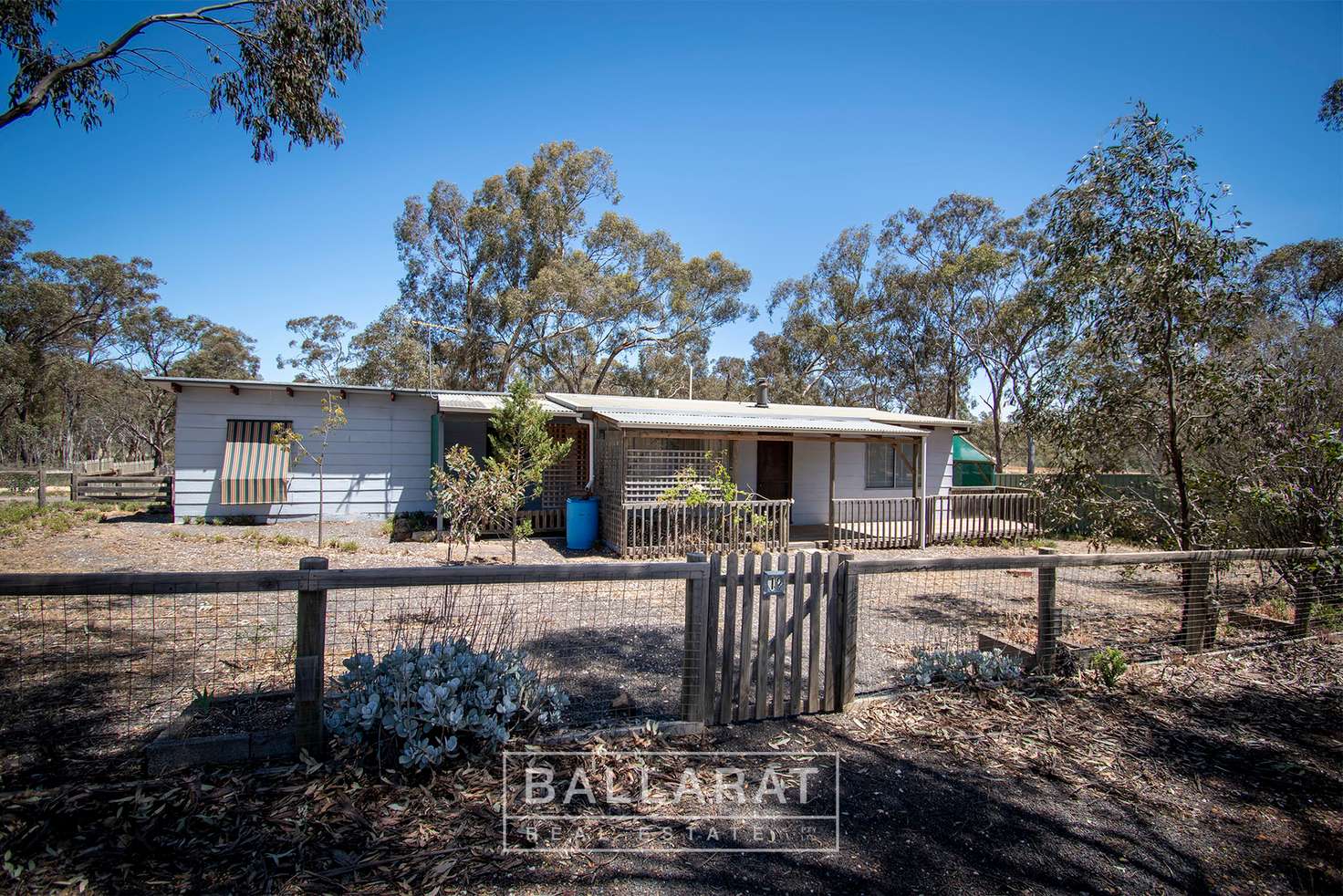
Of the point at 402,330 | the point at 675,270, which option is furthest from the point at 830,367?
the point at 402,330

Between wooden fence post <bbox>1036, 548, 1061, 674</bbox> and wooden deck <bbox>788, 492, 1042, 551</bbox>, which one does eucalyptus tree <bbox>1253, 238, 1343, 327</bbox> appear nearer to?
wooden deck <bbox>788, 492, 1042, 551</bbox>

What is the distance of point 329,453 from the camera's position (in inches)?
559

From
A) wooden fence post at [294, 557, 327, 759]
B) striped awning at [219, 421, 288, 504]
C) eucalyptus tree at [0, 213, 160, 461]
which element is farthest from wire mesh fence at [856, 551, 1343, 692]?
eucalyptus tree at [0, 213, 160, 461]

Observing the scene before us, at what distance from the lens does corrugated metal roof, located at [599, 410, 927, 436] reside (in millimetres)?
11641

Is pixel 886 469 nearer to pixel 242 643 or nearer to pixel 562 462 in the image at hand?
pixel 562 462

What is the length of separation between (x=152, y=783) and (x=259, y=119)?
7.60 meters

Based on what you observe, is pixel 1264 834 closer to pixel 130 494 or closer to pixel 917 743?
pixel 917 743

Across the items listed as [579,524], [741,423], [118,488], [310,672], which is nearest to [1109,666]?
[310,672]

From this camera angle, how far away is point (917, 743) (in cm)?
371

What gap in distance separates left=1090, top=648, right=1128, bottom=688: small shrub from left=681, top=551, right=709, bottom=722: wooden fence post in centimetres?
319

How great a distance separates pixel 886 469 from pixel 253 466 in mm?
15073

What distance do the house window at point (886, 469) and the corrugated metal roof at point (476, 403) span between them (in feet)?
26.0

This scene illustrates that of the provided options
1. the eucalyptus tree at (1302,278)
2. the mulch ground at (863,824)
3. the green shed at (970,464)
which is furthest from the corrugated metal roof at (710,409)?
the eucalyptus tree at (1302,278)

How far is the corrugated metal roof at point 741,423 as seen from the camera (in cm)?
1164
